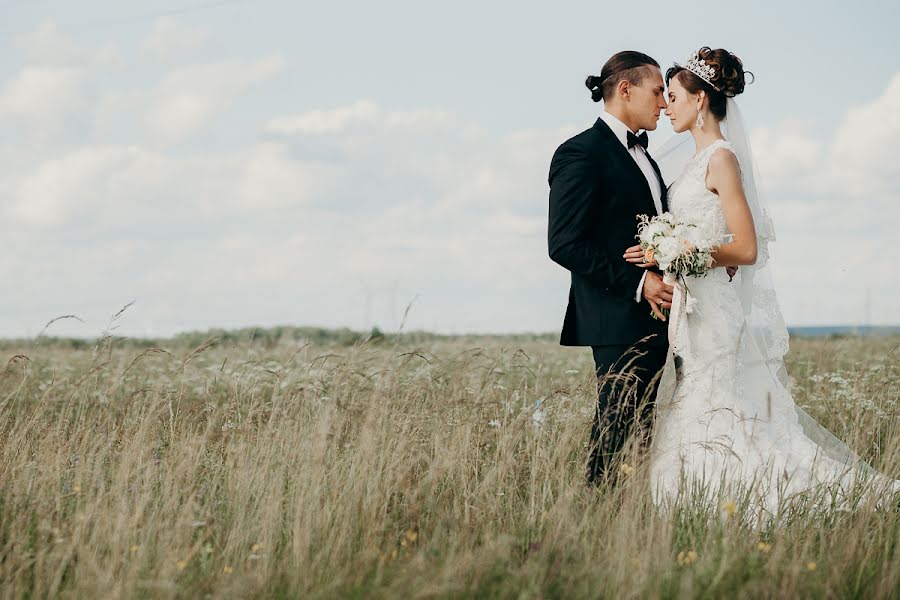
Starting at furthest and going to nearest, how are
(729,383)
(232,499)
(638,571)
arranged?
(729,383), (232,499), (638,571)

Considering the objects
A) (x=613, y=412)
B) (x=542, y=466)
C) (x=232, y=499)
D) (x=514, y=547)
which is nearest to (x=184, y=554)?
(x=232, y=499)

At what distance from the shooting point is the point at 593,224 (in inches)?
195

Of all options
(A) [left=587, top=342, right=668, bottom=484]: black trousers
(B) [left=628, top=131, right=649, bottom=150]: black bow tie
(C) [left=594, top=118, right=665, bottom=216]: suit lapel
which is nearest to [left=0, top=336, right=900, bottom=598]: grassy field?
(A) [left=587, top=342, right=668, bottom=484]: black trousers

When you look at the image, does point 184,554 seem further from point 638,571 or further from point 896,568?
point 896,568

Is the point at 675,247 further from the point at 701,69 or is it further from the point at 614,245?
the point at 701,69

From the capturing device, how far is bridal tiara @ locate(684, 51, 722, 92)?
5211mm

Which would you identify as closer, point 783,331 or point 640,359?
point 640,359

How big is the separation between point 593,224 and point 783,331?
1642 mm

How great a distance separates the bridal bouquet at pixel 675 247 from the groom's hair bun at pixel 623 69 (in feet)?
2.65

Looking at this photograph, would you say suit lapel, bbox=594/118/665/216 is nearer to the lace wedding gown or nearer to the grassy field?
the lace wedding gown

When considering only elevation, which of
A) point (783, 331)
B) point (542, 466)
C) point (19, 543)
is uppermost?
point (783, 331)

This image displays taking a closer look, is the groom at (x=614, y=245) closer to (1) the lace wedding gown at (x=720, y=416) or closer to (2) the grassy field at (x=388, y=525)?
(1) the lace wedding gown at (x=720, y=416)

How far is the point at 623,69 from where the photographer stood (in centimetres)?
506

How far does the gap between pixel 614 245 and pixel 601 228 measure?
0.39 feet
